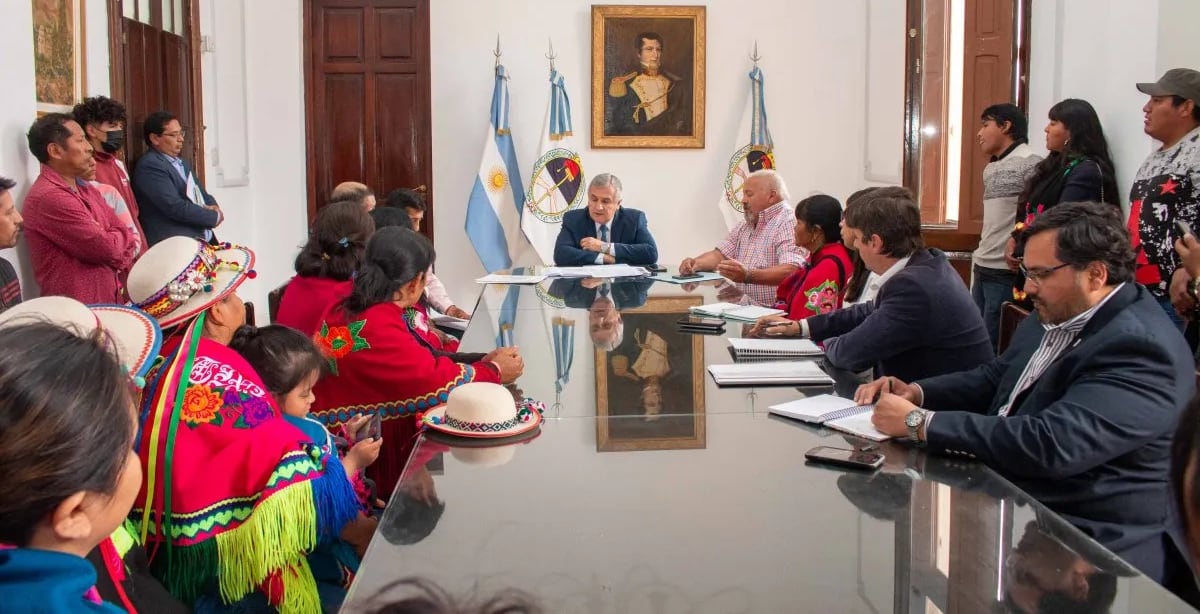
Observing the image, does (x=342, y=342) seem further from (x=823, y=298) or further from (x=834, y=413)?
(x=823, y=298)

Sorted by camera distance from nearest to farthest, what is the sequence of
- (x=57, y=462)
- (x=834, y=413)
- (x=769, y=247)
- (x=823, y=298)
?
(x=57, y=462) → (x=834, y=413) → (x=823, y=298) → (x=769, y=247)

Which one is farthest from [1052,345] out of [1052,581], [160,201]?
[160,201]

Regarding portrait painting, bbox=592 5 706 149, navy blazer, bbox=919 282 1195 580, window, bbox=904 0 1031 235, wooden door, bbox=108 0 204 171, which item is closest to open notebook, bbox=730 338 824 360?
navy blazer, bbox=919 282 1195 580

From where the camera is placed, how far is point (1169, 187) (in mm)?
3670

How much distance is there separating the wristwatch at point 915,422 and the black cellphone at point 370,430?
3.82ft

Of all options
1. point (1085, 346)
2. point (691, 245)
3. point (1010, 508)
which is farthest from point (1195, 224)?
point (691, 245)

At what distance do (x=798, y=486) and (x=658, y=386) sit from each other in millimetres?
863

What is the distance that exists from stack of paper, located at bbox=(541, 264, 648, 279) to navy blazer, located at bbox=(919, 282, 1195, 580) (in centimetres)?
333

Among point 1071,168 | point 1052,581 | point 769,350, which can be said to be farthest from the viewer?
point 1071,168

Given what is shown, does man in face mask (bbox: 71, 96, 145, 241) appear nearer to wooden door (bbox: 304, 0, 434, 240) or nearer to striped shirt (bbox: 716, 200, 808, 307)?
wooden door (bbox: 304, 0, 434, 240)

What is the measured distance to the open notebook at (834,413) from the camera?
84.3 inches

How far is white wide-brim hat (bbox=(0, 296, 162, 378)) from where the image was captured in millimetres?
1471

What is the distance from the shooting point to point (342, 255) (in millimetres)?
3242

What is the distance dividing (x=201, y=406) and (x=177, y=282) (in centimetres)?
25
